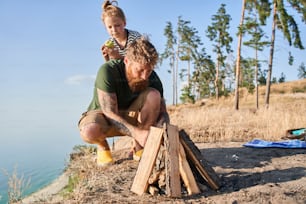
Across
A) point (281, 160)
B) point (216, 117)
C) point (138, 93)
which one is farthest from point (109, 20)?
point (216, 117)

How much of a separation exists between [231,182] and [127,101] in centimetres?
138

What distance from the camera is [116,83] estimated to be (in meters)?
3.16

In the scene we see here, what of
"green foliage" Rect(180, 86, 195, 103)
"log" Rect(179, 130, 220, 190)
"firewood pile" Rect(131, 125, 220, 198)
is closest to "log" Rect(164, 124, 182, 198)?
"firewood pile" Rect(131, 125, 220, 198)

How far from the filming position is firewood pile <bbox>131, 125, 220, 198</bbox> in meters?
2.31

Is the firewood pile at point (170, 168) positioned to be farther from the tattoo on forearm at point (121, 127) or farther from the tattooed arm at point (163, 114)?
the tattooed arm at point (163, 114)

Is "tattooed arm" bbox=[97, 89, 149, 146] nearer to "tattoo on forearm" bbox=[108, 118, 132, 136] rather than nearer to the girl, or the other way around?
"tattoo on forearm" bbox=[108, 118, 132, 136]

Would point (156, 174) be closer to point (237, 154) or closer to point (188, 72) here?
point (237, 154)

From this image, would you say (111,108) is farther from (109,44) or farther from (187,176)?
(187,176)

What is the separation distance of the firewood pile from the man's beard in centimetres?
82

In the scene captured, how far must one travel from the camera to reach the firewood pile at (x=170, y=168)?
231cm

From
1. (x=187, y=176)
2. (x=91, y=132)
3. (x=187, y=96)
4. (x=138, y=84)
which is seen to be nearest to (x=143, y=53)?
(x=138, y=84)

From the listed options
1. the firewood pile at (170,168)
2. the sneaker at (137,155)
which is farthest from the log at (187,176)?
the sneaker at (137,155)

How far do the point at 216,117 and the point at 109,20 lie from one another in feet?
26.2

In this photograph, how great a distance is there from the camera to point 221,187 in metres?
2.51
